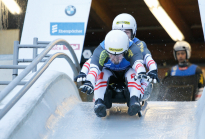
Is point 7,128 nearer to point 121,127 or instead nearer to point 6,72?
point 121,127

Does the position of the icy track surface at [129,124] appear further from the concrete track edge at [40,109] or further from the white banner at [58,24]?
the white banner at [58,24]

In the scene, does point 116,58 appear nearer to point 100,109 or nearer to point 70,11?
point 100,109

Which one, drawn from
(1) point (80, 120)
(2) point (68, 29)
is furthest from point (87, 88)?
(2) point (68, 29)

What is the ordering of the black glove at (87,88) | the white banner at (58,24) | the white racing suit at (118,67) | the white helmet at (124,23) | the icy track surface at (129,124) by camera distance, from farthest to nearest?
the white banner at (58,24)
the white helmet at (124,23)
the white racing suit at (118,67)
the black glove at (87,88)
the icy track surface at (129,124)

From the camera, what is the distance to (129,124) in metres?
3.46

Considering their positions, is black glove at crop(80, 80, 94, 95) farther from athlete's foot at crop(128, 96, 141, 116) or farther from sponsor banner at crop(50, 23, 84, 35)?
sponsor banner at crop(50, 23, 84, 35)

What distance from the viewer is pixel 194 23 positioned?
9.65 m

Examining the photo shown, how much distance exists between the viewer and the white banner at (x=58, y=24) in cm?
804

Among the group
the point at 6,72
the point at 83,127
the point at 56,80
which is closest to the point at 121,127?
the point at 83,127

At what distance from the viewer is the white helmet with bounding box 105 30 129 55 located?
3434mm

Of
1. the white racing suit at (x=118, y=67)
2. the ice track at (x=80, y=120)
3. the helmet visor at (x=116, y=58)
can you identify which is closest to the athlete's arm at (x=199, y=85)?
the ice track at (x=80, y=120)

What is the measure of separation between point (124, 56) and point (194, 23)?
670cm

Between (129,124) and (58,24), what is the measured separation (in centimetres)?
519

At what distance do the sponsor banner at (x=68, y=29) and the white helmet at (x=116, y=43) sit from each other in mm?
4626
